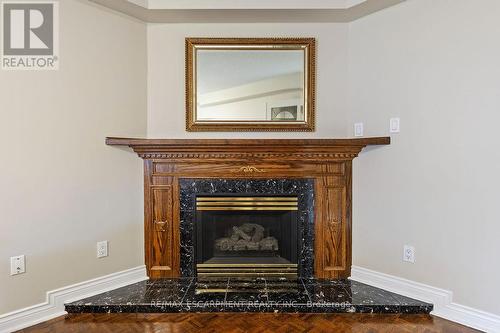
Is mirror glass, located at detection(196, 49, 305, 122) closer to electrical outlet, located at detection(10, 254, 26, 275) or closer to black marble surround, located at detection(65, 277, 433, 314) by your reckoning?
black marble surround, located at detection(65, 277, 433, 314)

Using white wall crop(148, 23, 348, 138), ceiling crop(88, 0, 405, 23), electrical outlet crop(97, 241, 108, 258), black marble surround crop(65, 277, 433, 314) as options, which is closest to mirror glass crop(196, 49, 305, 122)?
white wall crop(148, 23, 348, 138)

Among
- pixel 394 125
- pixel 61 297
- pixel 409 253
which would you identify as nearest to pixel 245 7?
pixel 394 125

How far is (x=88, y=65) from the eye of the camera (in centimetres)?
229

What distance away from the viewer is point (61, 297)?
2.16 m

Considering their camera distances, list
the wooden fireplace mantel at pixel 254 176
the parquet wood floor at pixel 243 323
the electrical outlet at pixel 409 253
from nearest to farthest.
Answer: the parquet wood floor at pixel 243 323 → the electrical outlet at pixel 409 253 → the wooden fireplace mantel at pixel 254 176

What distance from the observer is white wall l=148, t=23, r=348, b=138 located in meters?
2.61

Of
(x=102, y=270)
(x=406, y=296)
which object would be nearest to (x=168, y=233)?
(x=102, y=270)

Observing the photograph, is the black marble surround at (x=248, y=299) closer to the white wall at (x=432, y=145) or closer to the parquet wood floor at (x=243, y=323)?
the parquet wood floor at (x=243, y=323)

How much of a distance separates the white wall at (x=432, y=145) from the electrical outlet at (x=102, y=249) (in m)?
2.16

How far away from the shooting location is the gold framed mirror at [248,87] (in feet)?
→ 8.54

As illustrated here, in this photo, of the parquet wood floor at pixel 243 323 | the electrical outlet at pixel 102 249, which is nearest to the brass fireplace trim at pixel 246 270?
the parquet wood floor at pixel 243 323

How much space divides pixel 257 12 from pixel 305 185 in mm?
1531

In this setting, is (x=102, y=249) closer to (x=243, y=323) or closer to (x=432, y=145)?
(x=243, y=323)

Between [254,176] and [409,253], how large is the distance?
1.40 metres
